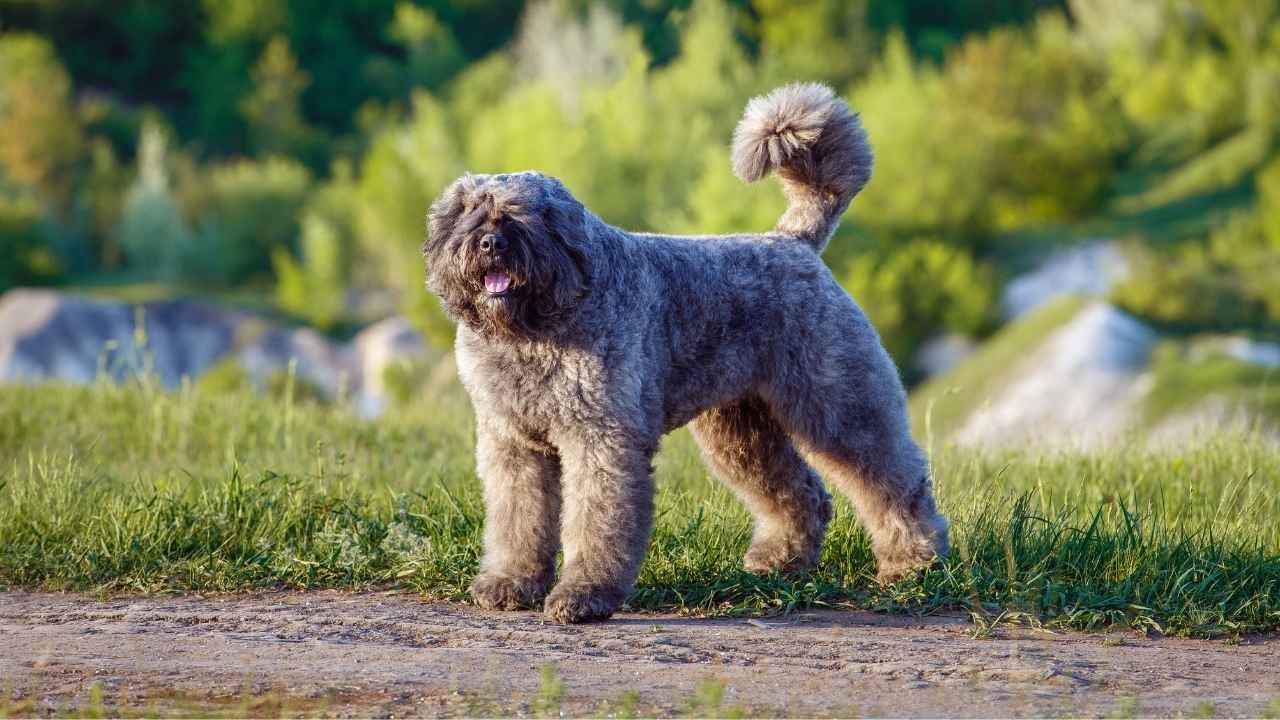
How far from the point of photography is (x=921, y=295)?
32156 mm

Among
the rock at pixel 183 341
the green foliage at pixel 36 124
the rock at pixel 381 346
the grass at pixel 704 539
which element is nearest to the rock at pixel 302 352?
the rock at pixel 183 341

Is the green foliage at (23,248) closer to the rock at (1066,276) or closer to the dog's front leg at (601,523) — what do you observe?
the rock at (1066,276)

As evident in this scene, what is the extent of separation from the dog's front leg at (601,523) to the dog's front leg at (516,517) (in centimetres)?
20

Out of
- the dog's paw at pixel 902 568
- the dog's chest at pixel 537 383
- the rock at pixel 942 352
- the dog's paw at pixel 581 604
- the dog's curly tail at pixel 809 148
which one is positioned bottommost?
the dog's paw at pixel 581 604

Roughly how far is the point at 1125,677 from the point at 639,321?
2.20 meters

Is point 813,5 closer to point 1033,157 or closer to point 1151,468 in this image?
point 1033,157

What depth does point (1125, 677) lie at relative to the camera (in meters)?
5.31

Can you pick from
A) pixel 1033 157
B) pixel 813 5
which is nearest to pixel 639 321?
pixel 1033 157

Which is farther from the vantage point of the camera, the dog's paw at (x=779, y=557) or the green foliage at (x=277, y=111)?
the green foliage at (x=277, y=111)

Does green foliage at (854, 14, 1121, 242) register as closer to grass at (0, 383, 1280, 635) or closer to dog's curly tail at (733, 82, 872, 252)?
grass at (0, 383, 1280, 635)

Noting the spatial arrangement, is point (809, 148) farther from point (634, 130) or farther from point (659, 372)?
point (634, 130)

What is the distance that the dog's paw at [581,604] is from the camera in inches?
232

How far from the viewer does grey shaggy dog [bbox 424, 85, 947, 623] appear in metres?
5.79

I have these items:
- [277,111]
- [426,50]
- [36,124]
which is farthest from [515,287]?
[426,50]
